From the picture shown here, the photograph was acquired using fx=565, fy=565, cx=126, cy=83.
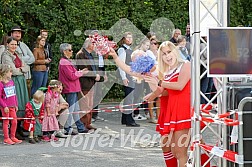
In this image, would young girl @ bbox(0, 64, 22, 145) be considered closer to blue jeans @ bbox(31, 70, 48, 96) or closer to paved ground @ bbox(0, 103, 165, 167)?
paved ground @ bbox(0, 103, 165, 167)

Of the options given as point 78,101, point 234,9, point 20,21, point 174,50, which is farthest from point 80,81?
point 234,9

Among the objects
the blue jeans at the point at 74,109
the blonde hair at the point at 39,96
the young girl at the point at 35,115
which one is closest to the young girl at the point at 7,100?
the young girl at the point at 35,115

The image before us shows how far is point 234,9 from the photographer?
59.7ft

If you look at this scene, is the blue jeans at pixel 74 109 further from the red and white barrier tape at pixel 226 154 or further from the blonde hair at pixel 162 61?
the red and white barrier tape at pixel 226 154

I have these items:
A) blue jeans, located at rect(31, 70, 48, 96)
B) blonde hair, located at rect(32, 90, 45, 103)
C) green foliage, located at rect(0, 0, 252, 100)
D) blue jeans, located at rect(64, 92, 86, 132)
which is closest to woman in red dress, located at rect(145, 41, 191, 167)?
blonde hair, located at rect(32, 90, 45, 103)

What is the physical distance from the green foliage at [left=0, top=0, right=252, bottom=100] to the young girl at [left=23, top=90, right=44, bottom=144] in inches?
166

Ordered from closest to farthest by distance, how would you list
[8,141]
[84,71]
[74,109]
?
[8,141] → [74,109] → [84,71]

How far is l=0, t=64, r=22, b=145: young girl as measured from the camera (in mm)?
10133

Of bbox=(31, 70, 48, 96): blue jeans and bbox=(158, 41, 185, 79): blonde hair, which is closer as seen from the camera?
bbox=(158, 41, 185, 79): blonde hair

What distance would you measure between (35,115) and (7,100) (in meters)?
0.63

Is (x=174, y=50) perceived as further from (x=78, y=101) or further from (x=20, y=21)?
(x=20, y=21)

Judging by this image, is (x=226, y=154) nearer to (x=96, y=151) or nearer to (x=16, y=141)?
(x=96, y=151)

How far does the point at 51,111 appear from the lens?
418 inches

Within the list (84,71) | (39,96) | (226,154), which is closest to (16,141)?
(39,96)
